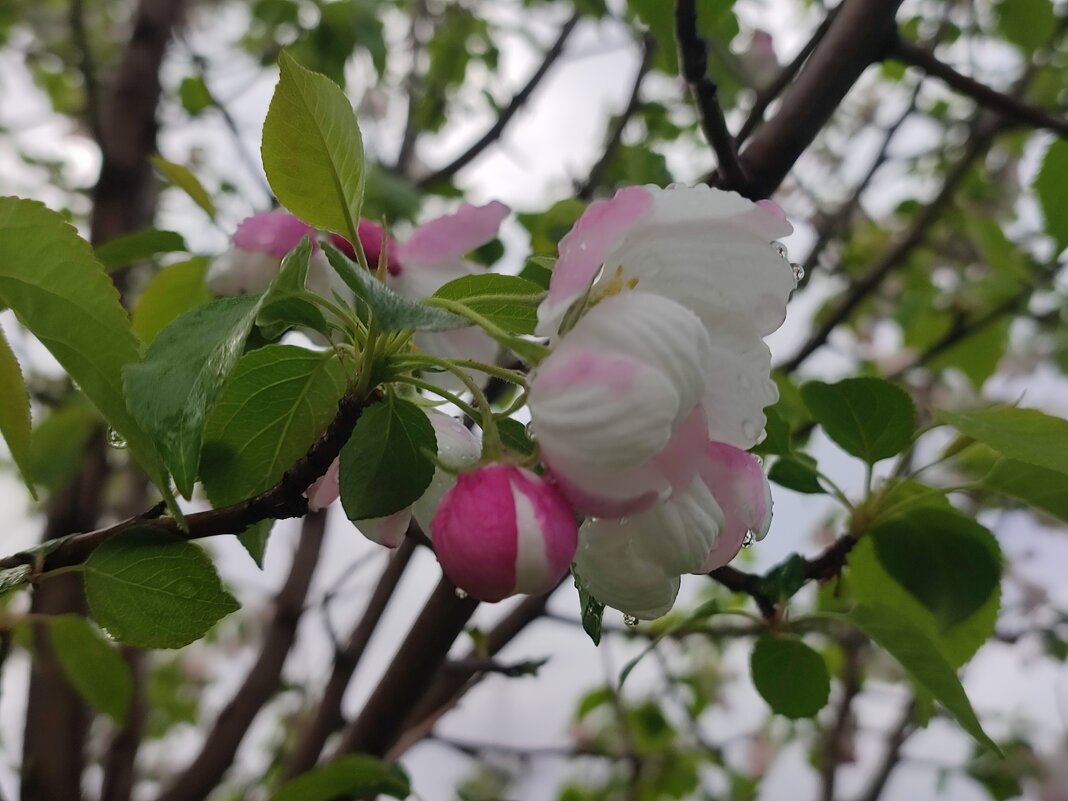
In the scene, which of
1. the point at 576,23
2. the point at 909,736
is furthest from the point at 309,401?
the point at 909,736

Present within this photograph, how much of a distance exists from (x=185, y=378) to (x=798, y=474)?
0.36 m

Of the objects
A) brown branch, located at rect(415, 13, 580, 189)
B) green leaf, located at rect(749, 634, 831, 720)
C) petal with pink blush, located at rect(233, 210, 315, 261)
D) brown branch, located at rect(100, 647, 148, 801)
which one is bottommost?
brown branch, located at rect(100, 647, 148, 801)

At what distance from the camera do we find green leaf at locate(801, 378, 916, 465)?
0.47m

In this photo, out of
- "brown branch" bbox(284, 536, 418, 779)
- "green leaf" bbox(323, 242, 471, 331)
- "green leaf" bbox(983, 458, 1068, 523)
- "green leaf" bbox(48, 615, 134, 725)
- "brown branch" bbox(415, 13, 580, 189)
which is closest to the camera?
"green leaf" bbox(323, 242, 471, 331)

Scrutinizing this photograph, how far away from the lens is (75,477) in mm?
1028

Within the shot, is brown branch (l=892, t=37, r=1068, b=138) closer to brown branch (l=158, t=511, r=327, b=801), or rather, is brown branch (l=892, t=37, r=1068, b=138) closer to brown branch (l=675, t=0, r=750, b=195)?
brown branch (l=675, t=0, r=750, b=195)

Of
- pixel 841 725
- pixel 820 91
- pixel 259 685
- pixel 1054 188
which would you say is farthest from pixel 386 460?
pixel 841 725

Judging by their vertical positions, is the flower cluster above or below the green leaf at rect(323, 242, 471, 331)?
below

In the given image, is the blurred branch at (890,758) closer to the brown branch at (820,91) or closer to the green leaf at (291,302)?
the brown branch at (820,91)

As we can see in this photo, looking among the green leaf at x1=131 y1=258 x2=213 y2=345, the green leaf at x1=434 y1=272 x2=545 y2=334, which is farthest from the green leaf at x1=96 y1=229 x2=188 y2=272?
the green leaf at x1=434 y1=272 x2=545 y2=334

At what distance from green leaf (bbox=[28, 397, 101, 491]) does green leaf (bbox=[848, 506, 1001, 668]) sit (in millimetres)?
782

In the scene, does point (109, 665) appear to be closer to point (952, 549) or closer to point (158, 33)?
point (952, 549)

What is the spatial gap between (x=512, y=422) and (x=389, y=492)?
0.06 metres

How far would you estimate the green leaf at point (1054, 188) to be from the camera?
652 millimetres
